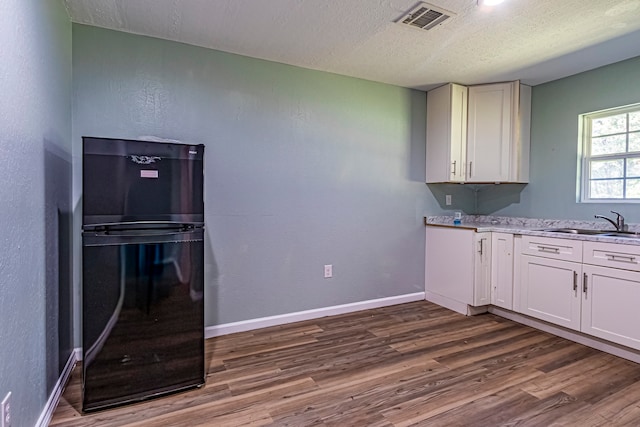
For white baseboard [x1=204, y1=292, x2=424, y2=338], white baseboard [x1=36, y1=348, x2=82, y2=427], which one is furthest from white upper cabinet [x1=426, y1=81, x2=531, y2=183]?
white baseboard [x1=36, y1=348, x2=82, y2=427]

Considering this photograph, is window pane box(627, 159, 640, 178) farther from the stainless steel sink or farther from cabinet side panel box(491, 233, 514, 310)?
cabinet side panel box(491, 233, 514, 310)

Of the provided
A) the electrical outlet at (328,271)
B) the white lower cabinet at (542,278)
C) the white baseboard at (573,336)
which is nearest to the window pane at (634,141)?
the white lower cabinet at (542,278)

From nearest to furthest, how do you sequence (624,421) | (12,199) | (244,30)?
(12,199), (624,421), (244,30)

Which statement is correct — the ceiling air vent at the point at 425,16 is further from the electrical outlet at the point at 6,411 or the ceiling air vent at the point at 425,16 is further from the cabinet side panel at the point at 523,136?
the electrical outlet at the point at 6,411

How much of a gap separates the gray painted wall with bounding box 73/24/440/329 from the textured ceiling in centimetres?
23

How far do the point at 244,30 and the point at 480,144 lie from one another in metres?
2.54

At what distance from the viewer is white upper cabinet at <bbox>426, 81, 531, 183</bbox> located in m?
3.46

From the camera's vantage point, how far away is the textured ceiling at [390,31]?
6.98 feet

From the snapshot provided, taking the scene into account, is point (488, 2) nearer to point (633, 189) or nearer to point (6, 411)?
point (633, 189)

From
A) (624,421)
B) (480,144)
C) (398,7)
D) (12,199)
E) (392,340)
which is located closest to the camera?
(12,199)

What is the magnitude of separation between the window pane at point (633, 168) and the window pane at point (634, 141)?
10cm

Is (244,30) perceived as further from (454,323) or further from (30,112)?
(454,323)

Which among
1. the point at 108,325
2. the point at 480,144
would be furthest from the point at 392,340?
the point at 480,144

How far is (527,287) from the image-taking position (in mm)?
3025
